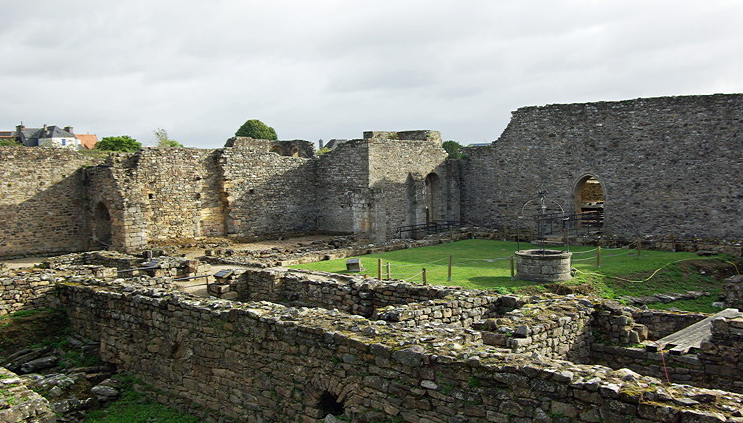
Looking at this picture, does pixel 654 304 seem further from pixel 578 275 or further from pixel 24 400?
pixel 24 400

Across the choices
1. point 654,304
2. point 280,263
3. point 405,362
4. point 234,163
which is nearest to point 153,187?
point 234,163

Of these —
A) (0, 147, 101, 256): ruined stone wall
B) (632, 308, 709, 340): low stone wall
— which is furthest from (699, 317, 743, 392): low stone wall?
(0, 147, 101, 256): ruined stone wall

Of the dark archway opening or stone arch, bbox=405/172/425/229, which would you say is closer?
the dark archway opening

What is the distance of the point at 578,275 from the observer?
55.0ft

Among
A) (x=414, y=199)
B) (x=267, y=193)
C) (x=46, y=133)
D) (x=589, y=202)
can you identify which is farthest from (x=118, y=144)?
(x=46, y=133)

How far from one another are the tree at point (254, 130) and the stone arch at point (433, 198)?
110ft

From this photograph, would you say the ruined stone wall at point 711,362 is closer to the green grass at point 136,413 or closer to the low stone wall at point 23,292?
the green grass at point 136,413

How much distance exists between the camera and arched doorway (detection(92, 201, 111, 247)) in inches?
984

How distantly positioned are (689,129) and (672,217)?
11.5 feet

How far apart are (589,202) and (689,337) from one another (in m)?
25.6

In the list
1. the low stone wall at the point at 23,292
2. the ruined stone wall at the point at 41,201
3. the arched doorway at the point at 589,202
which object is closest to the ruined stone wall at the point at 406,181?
the arched doorway at the point at 589,202

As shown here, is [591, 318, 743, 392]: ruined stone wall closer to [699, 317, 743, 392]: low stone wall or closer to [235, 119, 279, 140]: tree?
[699, 317, 743, 392]: low stone wall

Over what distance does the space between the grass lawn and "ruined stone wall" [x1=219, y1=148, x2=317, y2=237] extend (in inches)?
310

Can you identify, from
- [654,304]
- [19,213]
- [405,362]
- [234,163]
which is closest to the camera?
[405,362]
